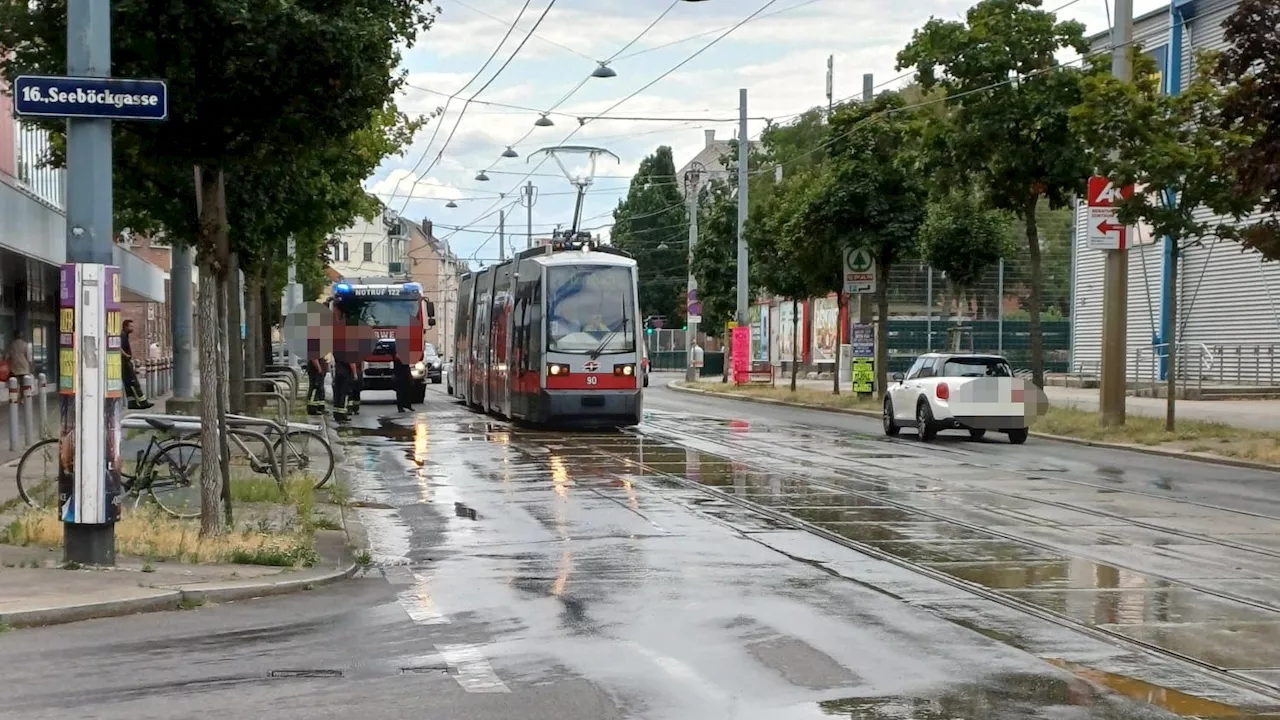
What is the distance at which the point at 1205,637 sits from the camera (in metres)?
8.73

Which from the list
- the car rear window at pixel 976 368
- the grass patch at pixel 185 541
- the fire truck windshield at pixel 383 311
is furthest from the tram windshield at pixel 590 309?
the fire truck windshield at pixel 383 311

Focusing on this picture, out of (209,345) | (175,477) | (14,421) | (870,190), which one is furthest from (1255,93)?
(870,190)

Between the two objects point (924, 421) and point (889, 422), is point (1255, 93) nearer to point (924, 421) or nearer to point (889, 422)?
point (924, 421)

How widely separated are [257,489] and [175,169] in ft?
11.9

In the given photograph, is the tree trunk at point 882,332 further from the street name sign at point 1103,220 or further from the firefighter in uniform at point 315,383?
the firefighter in uniform at point 315,383

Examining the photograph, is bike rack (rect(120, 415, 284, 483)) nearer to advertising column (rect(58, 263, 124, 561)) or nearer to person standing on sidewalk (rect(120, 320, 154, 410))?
advertising column (rect(58, 263, 124, 561))

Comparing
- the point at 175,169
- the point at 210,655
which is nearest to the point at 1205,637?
the point at 210,655

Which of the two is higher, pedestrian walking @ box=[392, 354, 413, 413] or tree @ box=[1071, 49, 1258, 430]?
tree @ box=[1071, 49, 1258, 430]

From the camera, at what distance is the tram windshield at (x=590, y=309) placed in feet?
86.8

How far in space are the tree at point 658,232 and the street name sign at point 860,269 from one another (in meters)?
68.5

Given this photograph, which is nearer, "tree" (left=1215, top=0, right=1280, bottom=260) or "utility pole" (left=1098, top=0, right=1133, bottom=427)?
"tree" (left=1215, top=0, right=1280, bottom=260)

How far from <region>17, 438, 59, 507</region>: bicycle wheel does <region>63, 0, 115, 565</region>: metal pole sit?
11.7 ft

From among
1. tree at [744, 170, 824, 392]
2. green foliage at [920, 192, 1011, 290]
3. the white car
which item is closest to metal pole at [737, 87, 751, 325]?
tree at [744, 170, 824, 392]

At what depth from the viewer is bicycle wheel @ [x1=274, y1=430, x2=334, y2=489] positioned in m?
16.3
